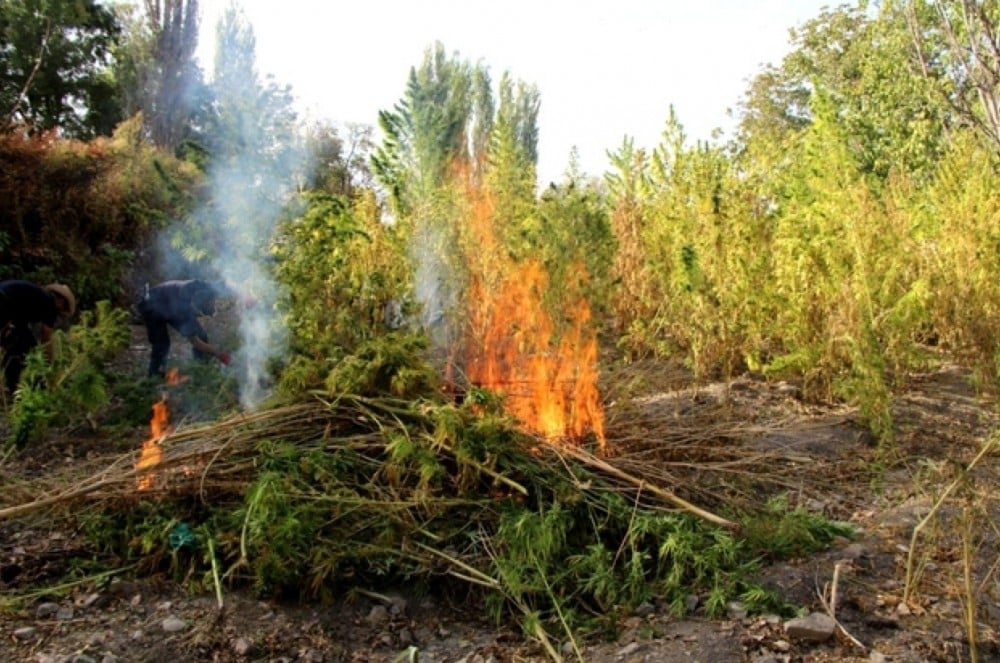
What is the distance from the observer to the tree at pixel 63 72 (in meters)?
17.2

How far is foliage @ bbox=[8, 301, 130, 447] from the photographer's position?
15.3 ft

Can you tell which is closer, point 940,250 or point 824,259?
point 824,259

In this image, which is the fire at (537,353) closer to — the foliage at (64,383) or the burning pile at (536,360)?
the burning pile at (536,360)

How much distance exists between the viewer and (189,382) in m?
5.72

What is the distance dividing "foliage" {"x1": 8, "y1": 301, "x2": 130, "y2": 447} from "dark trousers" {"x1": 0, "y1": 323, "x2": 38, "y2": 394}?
1.09 metres

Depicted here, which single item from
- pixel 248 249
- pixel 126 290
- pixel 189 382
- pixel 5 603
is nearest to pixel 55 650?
pixel 5 603

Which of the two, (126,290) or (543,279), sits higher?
(126,290)

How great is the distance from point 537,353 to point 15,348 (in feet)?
15.2

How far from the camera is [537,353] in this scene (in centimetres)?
448

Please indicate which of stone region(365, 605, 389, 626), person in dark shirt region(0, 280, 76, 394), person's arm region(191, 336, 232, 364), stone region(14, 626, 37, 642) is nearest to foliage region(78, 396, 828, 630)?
stone region(365, 605, 389, 626)

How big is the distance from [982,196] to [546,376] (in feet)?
12.5

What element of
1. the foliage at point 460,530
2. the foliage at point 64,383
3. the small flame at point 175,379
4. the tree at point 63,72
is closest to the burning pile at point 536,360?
the foliage at point 460,530

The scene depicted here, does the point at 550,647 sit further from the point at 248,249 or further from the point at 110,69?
the point at 110,69

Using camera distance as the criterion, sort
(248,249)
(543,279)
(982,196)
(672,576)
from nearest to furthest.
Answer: (672,576), (543,279), (248,249), (982,196)
